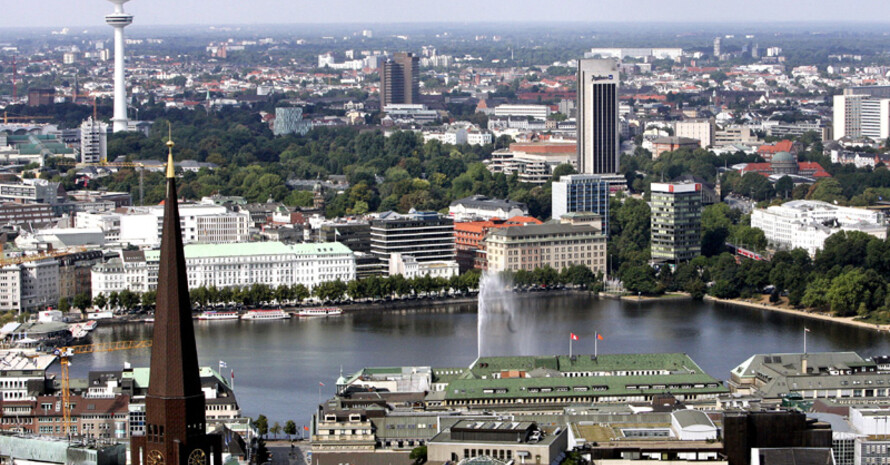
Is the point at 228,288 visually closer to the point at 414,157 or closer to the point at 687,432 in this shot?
the point at 687,432

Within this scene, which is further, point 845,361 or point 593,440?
point 845,361

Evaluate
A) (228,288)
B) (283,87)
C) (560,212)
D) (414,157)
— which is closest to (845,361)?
(228,288)

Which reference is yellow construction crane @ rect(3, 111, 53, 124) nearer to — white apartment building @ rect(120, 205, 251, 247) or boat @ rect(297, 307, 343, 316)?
white apartment building @ rect(120, 205, 251, 247)

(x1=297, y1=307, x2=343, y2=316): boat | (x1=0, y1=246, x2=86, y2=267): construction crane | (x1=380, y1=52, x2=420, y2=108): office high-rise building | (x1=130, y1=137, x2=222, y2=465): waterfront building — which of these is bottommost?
(x1=297, y1=307, x2=343, y2=316): boat

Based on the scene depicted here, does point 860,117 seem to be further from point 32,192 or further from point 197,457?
point 197,457

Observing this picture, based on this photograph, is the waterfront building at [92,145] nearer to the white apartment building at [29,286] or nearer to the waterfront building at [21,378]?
the white apartment building at [29,286]

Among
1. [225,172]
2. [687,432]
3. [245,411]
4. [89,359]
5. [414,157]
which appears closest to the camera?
[687,432]

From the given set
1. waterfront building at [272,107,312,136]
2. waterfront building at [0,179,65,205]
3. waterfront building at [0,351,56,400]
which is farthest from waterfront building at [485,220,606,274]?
waterfront building at [272,107,312,136]
